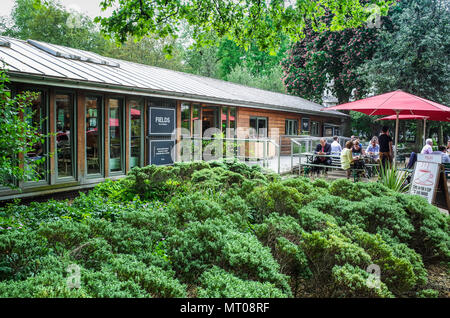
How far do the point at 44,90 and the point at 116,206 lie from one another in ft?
13.2

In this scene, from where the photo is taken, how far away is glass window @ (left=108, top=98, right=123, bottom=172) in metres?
9.35

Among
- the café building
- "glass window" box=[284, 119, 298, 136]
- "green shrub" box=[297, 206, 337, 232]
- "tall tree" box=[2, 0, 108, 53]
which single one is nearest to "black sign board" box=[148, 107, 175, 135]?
the café building

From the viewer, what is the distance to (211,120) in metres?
14.0

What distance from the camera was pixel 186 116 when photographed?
12164 mm

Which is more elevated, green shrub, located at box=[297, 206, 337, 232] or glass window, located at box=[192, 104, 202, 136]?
glass window, located at box=[192, 104, 202, 136]

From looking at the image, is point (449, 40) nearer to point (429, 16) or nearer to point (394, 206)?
point (429, 16)

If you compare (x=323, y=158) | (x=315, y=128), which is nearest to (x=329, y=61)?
(x=315, y=128)

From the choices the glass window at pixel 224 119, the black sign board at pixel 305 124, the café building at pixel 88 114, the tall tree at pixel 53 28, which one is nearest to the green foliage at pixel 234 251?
the café building at pixel 88 114

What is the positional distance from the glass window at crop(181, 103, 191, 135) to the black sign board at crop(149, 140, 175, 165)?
0.95m

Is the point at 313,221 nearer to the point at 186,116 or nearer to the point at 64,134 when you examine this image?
the point at 64,134

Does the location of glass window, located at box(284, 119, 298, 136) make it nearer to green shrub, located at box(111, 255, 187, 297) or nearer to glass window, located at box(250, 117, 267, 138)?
glass window, located at box(250, 117, 267, 138)

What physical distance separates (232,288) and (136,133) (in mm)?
8766

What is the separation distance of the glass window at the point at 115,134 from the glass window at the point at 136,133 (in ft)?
1.28
